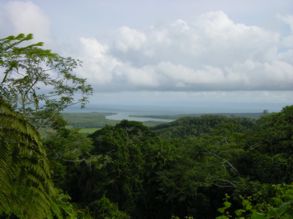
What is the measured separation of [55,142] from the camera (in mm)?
16438

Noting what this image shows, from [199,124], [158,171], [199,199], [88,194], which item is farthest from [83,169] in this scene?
[199,124]

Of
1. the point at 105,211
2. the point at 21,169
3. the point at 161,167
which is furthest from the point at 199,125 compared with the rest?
the point at 21,169

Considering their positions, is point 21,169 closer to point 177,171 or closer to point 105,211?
point 105,211

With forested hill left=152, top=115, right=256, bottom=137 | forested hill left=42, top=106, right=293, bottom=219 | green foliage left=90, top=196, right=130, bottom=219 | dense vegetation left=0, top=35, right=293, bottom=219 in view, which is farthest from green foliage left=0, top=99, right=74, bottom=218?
forested hill left=152, top=115, right=256, bottom=137

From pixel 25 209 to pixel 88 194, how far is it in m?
22.5

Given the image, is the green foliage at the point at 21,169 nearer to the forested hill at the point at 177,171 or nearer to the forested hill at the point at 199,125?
the forested hill at the point at 177,171

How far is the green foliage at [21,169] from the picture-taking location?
6.88ft

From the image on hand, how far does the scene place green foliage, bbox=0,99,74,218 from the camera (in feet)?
6.88

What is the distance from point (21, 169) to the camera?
219cm

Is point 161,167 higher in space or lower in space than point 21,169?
lower

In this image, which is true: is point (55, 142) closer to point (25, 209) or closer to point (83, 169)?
point (83, 169)

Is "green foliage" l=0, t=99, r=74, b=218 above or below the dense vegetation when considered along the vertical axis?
above

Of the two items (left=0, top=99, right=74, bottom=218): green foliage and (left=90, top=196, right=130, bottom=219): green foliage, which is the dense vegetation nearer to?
(left=90, top=196, right=130, bottom=219): green foliage

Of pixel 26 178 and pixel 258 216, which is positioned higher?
pixel 26 178
